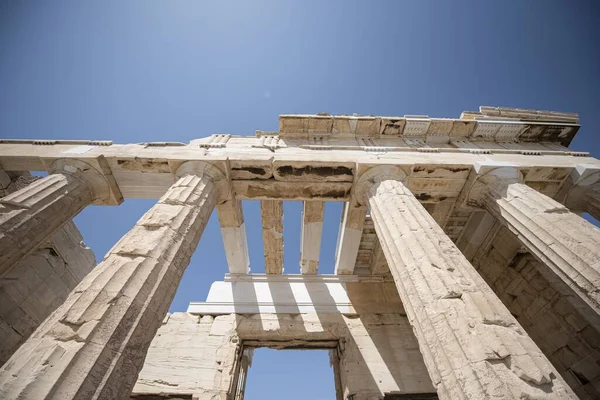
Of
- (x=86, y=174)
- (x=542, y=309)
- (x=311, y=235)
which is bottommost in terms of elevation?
(x=542, y=309)

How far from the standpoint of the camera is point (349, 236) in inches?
278

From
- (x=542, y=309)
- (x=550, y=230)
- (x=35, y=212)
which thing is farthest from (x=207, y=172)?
(x=542, y=309)

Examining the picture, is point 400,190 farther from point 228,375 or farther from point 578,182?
point 228,375

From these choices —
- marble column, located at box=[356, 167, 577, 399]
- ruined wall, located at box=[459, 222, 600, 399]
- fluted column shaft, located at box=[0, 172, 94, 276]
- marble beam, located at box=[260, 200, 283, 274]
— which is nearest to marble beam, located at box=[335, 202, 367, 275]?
marble beam, located at box=[260, 200, 283, 274]

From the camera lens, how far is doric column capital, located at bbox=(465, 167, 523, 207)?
5.56 meters

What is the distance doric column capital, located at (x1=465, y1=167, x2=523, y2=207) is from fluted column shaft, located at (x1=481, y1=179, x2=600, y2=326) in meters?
0.04

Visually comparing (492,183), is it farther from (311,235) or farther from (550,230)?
(311,235)

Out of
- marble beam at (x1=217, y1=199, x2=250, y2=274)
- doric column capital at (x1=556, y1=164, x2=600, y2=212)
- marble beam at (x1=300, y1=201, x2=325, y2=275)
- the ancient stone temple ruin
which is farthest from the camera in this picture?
marble beam at (x1=300, y1=201, x2=325, y2=275)

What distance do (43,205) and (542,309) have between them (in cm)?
1128

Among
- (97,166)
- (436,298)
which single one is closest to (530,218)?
→ (436,298)

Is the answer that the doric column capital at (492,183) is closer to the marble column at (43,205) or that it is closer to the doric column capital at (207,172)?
the doric column capital at (207,172)

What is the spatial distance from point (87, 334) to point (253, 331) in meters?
4.99

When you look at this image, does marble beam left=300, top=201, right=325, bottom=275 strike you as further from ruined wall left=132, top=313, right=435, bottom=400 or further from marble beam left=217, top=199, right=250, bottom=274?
marble beam left=217, top=199, right=250, bottom=274

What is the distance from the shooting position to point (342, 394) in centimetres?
602
